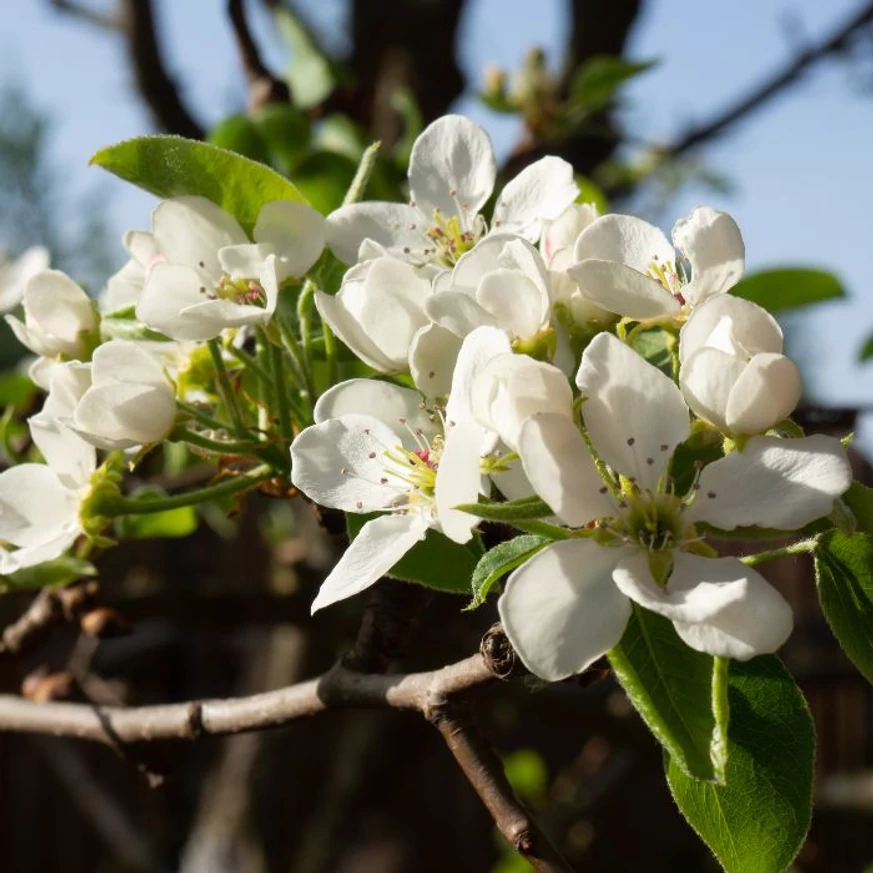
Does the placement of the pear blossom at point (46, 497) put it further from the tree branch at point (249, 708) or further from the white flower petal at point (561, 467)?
the white flower petal at point (561, 467)

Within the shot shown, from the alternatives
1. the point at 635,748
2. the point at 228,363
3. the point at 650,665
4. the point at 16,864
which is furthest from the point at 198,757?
the point at 650,665

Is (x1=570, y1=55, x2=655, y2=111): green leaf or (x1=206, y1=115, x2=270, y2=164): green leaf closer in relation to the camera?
(x1=206, y1=115, x2=270, y2=164): green leaf

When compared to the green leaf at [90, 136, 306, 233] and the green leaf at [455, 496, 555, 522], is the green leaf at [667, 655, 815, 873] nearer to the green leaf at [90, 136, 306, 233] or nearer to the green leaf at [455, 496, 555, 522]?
the green leaf at [455, 496, 555, 522]

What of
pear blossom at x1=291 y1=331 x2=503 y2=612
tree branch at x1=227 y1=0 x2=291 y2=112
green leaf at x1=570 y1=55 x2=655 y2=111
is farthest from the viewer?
green leaf at x1=570 y1=55 x2=655 y2=111

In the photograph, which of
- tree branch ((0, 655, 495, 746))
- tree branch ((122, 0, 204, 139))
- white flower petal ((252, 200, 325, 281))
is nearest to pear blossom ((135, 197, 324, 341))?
white flower petal ((252, 200, 325, 281))

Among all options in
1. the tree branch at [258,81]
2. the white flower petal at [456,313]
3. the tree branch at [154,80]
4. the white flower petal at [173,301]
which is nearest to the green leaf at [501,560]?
the white flower petal at [456,313]

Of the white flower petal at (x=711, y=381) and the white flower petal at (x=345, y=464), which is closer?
the white flower petal at (x=711, y=381)
